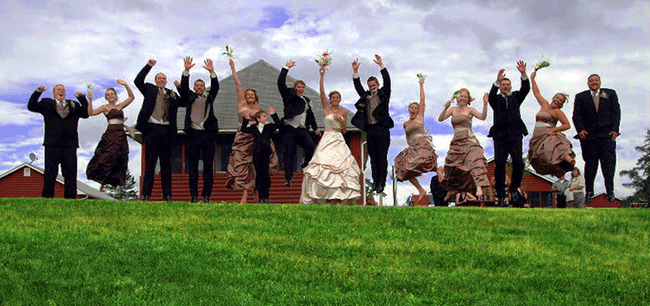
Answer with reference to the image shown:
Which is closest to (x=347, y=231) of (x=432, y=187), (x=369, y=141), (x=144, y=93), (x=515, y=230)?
(x=515, y=230)

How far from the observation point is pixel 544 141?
16.4 metres

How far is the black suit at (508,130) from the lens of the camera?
16156mm

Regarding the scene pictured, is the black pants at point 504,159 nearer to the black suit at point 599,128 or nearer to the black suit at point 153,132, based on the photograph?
the black suit at point 599,128

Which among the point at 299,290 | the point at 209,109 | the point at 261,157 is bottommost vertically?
the point at 299,290

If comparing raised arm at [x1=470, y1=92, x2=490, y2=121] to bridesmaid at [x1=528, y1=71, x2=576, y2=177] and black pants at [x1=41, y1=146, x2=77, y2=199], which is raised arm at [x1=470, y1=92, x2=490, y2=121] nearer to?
bridesmaid at [x1=528, y1=71, x2=576, y2=177]

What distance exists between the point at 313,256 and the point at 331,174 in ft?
18.6

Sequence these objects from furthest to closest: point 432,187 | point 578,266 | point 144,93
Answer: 1. point 432,187
2. point 144,93
3. point 578,266

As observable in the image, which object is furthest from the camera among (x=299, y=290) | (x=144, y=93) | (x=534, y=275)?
(x=144, y=93)

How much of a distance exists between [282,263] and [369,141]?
716cm

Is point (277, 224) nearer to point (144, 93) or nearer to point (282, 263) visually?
point (282, 263)

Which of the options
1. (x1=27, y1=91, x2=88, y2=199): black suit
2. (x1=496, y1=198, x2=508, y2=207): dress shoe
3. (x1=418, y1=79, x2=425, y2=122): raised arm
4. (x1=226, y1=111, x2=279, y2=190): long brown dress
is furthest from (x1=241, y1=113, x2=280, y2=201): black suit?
(x1=496, y1=198, x2=508, y2=207): dress shoe

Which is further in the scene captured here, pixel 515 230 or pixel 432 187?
pixel 432 187

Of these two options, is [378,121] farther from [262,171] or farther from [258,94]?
[258,94]

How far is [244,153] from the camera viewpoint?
16484 millimetres
